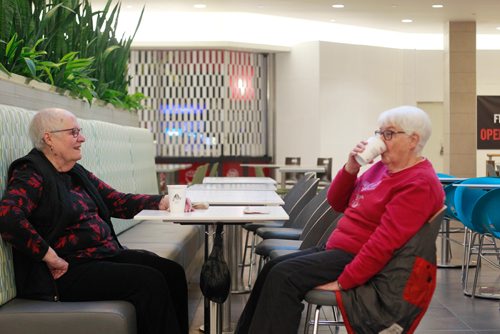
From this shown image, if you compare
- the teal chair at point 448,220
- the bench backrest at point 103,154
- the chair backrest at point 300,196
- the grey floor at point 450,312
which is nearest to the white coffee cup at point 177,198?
the bench backrest at point 103,154

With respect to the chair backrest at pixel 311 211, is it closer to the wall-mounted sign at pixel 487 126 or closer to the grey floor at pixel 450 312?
the grey floor at pixel 450 312

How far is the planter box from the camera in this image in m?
3.72

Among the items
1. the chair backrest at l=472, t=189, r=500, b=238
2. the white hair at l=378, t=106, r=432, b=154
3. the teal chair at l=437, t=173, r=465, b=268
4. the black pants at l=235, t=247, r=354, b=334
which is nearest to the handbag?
the black pants at l=235, t=247, r=354, b=334

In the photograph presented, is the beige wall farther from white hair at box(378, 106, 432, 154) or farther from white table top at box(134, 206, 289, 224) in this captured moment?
white hair at box(378, 106, 432, 154)

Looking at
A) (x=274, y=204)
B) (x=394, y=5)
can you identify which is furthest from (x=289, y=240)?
(x=394, y=5)

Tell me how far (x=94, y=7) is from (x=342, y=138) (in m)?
5.52

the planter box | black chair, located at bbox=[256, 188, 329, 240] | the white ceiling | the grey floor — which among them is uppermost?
the white ceiling

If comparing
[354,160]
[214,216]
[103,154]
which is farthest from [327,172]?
[354,160]

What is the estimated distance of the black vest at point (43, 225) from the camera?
3072mm

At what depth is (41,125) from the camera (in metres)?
3.23

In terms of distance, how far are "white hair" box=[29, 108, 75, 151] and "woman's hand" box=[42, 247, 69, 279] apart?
1.56 ft

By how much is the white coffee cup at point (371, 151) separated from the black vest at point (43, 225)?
117cm

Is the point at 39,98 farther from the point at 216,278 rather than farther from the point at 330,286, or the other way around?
the point at 330,286

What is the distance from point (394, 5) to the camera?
13.3 meters
